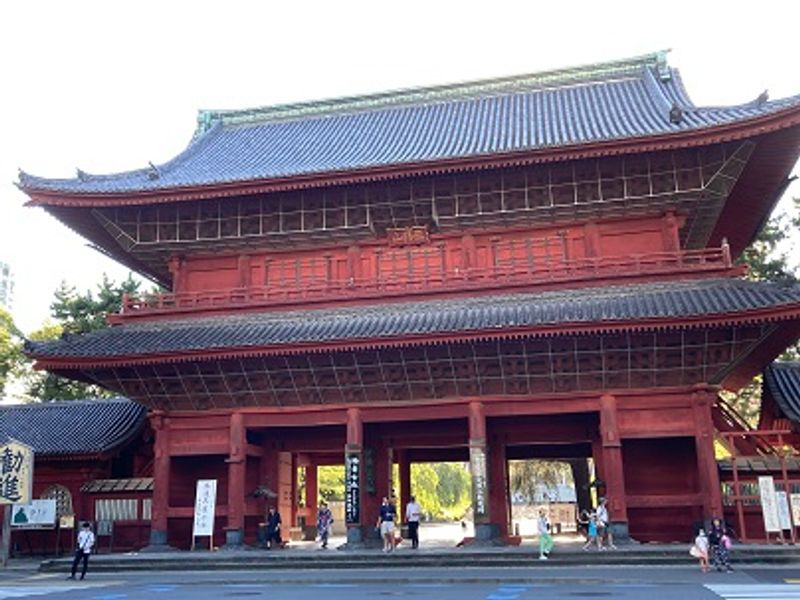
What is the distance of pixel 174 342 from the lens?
79.2 ft

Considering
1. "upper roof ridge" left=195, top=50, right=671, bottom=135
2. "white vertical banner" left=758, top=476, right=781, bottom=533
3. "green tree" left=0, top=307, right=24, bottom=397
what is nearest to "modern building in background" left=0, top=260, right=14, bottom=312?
"green tree" left=0, top=307, right=24, bottom=397

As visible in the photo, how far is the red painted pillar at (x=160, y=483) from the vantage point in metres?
24.0

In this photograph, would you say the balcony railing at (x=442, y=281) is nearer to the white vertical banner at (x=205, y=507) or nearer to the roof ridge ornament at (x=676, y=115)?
the roof ridge ornament at (x=676, y=115)

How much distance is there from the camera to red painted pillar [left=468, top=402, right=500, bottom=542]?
72.6 feet

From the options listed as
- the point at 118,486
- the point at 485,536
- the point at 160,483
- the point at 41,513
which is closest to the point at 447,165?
the point at 485,536

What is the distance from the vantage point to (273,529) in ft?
81.7

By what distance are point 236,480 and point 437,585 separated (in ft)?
31.7

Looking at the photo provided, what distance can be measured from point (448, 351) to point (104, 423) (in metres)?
16.2

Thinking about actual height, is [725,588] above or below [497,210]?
below

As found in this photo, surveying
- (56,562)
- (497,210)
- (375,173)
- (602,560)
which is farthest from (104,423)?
(602,560)

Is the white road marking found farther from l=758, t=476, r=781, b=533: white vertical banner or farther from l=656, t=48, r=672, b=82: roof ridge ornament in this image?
l=656, t=48, r=672, b=82: roof ridge ornament

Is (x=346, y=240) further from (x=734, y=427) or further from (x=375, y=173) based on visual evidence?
(x=734, y=427)

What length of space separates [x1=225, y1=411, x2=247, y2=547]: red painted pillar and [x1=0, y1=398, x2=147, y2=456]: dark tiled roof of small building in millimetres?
6854

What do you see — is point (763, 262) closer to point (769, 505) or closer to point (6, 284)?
point (769, 505)
